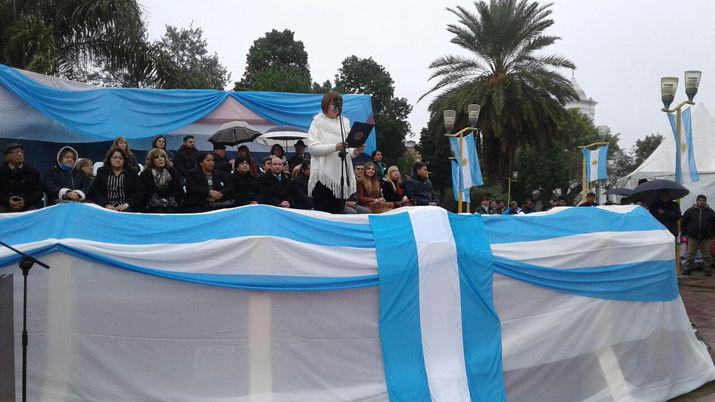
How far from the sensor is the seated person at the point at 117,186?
7246mm

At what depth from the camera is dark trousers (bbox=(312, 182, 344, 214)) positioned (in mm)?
7297

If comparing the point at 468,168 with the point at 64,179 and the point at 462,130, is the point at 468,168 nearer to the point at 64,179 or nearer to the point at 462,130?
the point at 462,130

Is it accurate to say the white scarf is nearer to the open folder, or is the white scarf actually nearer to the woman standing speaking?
the woman standing speaking

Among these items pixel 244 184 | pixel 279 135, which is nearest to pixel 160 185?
pixel 244 184

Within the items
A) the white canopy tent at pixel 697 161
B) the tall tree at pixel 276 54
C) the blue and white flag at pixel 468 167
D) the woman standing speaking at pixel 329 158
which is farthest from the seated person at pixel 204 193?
the tall tree at pixel 276 54

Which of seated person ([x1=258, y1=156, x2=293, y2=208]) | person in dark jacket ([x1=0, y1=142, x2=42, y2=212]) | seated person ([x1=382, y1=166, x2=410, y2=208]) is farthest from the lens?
seated person ([x1=382, y1=166, x2=410, y2=208])

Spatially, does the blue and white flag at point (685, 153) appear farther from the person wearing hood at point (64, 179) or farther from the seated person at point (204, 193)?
the person wearing hood at point (64, 179)

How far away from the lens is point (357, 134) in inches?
263

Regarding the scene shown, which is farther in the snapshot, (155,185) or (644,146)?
(644,146)

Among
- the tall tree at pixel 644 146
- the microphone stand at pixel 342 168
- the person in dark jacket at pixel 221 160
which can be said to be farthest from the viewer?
the tall tree at pixel 644 146

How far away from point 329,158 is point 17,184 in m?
3.17

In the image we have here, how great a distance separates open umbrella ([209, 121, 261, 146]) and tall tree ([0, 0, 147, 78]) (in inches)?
179

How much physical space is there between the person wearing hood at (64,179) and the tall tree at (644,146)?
66483 millimetres

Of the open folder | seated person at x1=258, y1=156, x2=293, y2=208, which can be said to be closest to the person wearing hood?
seated person at x1=258, y1=156, x2=293, y2=208
